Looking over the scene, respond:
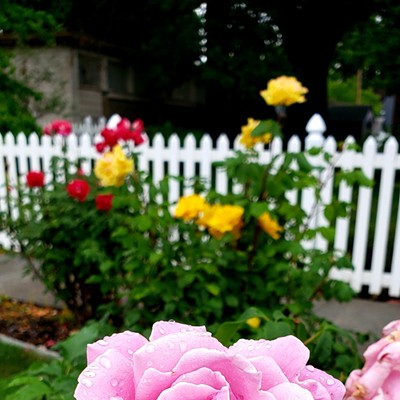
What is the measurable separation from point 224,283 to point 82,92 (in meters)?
12.3

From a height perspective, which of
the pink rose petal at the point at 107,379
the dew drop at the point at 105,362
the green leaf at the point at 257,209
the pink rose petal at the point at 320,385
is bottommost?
the green leaf at the point at 257,209

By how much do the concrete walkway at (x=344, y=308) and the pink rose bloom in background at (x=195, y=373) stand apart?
3048mm

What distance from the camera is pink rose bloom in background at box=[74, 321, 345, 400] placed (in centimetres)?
42

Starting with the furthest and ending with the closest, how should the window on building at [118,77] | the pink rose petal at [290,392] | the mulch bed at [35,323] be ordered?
1. the window on building at [118,77]
2. the mulch bed at [35,323]
3. the pink rose petal at [290,392]

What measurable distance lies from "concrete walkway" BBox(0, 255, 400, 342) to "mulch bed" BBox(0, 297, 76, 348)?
0.38 ft

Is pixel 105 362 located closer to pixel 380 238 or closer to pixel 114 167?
pixel 114 167

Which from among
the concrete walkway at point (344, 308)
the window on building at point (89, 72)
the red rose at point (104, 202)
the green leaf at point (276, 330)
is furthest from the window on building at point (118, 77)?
the green leaf at point (276, 330)

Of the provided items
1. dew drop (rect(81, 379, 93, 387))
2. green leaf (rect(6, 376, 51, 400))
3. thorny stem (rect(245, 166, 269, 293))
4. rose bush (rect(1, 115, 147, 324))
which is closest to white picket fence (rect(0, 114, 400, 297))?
rose bush (rect(1, 115, 147, 324))

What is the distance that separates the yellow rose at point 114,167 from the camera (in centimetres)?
222

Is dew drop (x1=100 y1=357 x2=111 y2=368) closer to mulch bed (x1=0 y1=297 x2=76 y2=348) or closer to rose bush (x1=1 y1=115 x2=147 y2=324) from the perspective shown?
rose bush (x1=1 y1=115 x2=147 y2=324)

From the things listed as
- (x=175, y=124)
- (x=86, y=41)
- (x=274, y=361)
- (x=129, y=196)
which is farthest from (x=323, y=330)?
(x=175, y=124)

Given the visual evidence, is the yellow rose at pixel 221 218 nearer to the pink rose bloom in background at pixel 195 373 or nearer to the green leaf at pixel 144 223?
the green leaf at pixel 144 223

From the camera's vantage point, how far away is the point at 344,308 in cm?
389

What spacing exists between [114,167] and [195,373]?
6.15 feet
